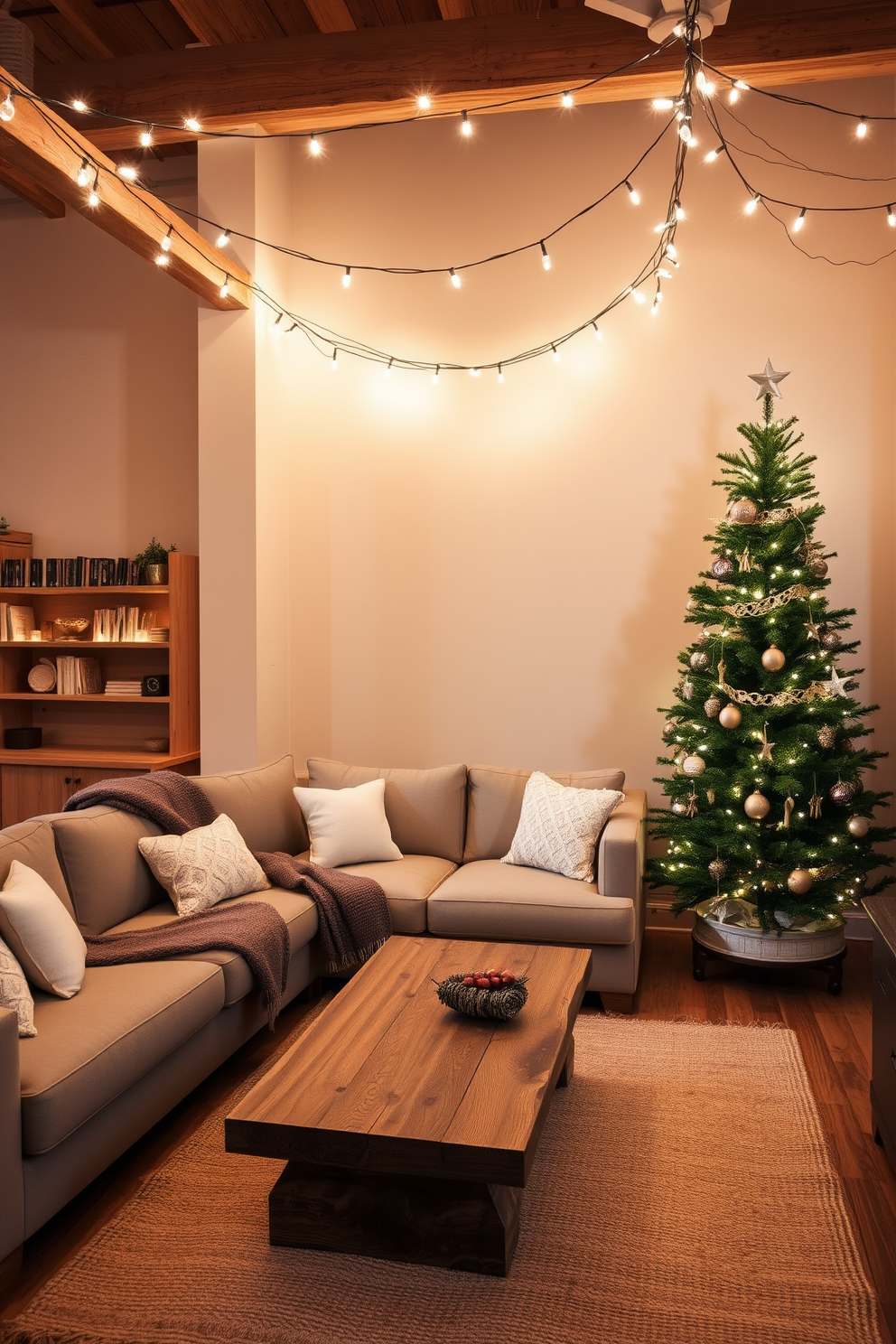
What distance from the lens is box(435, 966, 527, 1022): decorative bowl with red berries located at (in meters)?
2.50

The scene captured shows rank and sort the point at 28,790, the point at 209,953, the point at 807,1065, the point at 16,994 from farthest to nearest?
the point at 28,790, the point at 807,1065, the point at 209,953, the point at 16,994

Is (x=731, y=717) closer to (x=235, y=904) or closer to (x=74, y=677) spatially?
(x=235, y=904)

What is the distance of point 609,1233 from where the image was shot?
229 cm

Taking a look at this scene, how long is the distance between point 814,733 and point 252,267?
3418 millimetres

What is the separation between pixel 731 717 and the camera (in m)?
3.94

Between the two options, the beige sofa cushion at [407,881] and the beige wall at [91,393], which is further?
the beige wall at [91,393]

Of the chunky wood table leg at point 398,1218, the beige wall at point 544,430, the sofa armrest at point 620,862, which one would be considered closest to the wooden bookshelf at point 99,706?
the beige wall at point 544,430

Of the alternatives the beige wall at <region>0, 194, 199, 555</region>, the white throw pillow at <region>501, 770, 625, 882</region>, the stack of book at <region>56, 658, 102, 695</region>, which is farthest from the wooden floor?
the beige wall at <region>0, 194, 199, 555</region>

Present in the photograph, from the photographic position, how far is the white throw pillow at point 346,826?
4.16m

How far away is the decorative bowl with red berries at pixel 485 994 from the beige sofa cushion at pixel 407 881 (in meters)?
1.19

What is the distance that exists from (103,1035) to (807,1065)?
7.29 ft

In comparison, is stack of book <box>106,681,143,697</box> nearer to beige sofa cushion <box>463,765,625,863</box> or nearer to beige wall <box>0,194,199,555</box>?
beige wall <box>0,194,199,555</box>

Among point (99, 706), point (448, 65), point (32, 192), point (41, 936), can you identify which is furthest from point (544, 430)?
point (41, 936)

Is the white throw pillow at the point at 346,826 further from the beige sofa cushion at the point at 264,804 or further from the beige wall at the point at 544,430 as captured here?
the beige wall at the point at 544,430
